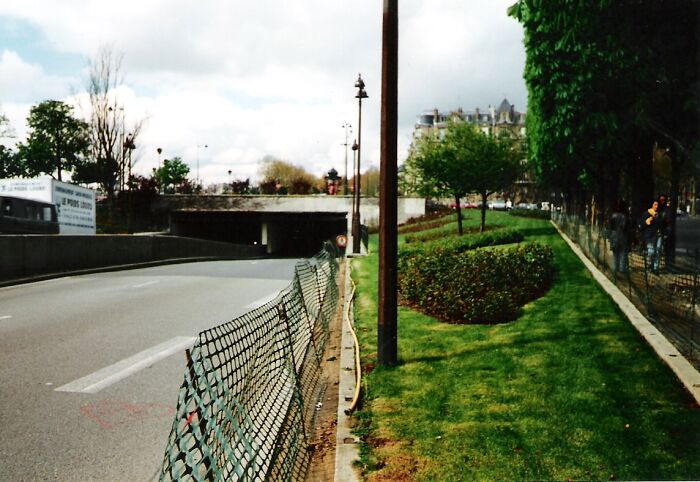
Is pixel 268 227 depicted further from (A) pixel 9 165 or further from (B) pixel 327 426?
(B) pixel 327 426

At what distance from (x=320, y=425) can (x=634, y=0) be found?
26.7ft

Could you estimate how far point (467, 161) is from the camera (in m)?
35.0

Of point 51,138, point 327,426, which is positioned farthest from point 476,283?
point 51,138

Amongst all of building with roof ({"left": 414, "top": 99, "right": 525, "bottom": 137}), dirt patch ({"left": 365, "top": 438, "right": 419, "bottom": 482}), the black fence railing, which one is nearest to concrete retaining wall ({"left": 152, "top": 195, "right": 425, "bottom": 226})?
the black fence railing

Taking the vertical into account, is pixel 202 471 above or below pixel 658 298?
below

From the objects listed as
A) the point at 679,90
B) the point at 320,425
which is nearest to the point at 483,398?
the point at 320,425

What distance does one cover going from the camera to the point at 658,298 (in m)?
10.4

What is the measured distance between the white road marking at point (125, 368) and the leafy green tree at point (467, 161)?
26.9 metres

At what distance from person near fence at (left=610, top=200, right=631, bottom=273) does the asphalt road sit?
27.0ft

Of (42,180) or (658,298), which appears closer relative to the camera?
(658,298)

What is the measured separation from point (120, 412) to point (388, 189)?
4.01 meters

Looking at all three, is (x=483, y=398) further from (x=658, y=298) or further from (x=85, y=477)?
(x=658, y=298)

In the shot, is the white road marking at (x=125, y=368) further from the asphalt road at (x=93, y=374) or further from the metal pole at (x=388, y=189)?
the metal pole at (x=388, y=189)

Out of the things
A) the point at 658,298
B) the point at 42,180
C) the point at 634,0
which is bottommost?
the point at 658,298
